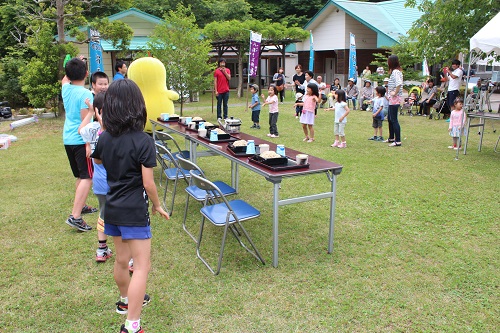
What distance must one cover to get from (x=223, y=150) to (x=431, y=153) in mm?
5209

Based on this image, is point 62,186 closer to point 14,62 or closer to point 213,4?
point 14,62

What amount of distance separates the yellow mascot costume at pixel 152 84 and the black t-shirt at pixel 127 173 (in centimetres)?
416

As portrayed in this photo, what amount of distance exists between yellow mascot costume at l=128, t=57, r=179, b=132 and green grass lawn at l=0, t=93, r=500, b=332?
1555mm

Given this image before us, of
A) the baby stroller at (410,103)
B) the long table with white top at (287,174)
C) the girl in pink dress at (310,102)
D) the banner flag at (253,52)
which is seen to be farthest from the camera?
the baby stroller at (410,103)

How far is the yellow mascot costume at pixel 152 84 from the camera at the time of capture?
250 inches

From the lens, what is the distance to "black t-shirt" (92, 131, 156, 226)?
7.78ft

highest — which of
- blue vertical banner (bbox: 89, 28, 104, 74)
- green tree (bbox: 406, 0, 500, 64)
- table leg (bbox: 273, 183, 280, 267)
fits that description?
green tree (bbox: 406, 0, 500, 64)

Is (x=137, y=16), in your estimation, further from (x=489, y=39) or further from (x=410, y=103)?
(x=489, y=39)

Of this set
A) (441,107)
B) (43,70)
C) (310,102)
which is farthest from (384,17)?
(43,70)

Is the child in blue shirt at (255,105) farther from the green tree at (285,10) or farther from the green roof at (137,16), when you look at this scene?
the green tree at (285,10)

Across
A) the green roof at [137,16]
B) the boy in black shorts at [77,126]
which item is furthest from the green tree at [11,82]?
the boy in black shorts at [77,126]

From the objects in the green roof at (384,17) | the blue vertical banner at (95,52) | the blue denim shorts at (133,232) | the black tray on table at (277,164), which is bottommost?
the blue denim shorts at (133,232)

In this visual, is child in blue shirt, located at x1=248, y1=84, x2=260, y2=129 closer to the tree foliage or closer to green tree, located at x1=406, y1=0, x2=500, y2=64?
green tree, located at x1=406, y1=0, x2=500, y2=64

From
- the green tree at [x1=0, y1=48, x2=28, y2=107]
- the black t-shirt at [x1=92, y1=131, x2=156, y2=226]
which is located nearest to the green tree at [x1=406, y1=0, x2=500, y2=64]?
the black t-shirt at [x1=92, y1=131, x2=156, y2=226]
